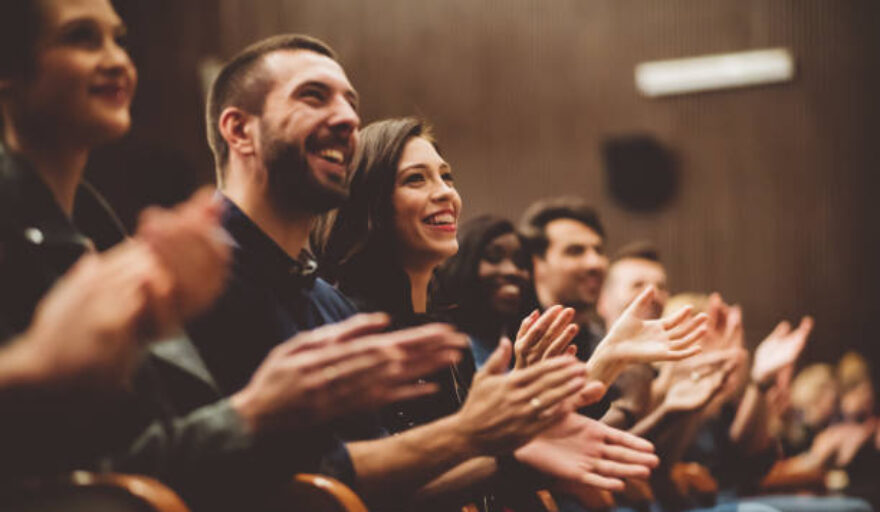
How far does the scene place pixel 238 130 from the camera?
1.64 m

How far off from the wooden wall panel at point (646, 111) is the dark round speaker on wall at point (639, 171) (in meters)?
0.07

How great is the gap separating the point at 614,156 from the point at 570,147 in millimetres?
334

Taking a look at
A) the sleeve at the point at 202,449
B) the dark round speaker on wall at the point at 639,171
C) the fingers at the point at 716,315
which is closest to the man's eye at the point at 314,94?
the sleeve at the point at 202,449

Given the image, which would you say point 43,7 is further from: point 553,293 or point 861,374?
point 861,374

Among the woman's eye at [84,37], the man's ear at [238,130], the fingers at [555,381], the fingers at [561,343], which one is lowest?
the fingers at [561,343]

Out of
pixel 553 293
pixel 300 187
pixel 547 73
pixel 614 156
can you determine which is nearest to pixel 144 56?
pixel 547 73

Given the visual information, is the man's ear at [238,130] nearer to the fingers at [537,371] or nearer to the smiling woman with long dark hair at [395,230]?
the smiling woman with long dark hair at [395,230]

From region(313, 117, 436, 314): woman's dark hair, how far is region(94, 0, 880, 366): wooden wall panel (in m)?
4.77

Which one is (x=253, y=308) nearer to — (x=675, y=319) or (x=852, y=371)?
(x=675, y=319)

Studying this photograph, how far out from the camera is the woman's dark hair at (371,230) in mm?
1910

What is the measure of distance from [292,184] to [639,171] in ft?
17.4

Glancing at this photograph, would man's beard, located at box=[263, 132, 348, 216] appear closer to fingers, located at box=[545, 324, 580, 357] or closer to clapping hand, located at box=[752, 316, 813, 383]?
fingers, located at box=[545, 324, 580, 357]

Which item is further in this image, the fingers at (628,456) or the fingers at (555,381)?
the fingers at (628,456)

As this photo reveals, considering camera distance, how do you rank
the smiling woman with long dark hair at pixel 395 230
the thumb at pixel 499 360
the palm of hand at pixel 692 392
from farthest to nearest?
1. the palm of hand at pixel 692 392
2. the smiling woman with long dark hair at pixel 395 230
3. the thumb at pixel 499 360
